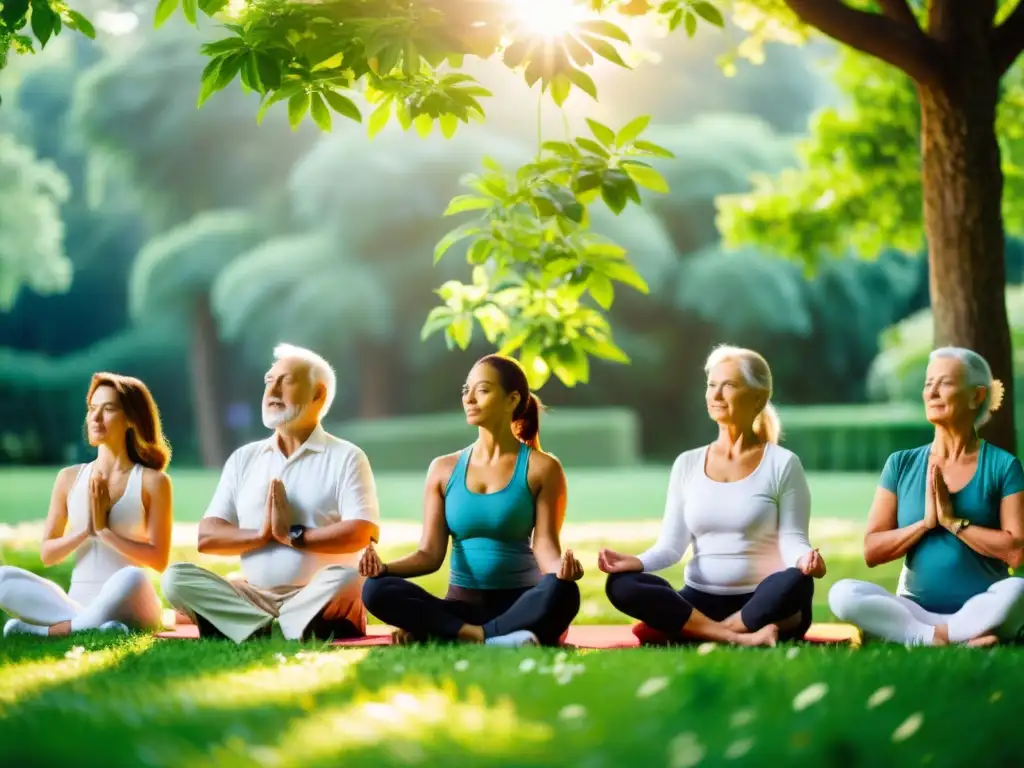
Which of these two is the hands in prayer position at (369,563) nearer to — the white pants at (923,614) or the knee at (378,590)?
the knee at (378,590)

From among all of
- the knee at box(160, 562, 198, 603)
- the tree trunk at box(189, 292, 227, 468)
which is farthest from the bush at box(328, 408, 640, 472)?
the knee at box(160, 562, 198, 603)

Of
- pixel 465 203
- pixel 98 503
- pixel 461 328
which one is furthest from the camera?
pixel 461 328

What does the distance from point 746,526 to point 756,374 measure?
66cm

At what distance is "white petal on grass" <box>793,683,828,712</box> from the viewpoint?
3994mm

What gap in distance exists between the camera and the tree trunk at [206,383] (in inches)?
1182

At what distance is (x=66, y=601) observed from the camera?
6246 millimetres

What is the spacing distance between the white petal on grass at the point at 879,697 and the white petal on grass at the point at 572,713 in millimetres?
910

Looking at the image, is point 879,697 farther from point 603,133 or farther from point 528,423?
point 603,133

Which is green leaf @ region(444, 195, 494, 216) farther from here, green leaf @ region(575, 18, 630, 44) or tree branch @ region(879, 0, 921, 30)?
tree branch @ region(879, 0, 921, 30)

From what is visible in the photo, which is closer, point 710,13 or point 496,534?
point 710,13

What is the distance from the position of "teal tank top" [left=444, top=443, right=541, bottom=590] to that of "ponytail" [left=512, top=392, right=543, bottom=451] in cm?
18

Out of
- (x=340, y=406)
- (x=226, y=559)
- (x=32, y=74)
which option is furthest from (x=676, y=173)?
(x=226, y=559)

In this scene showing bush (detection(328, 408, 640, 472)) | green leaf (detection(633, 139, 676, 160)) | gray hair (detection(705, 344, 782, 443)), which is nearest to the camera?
gray hair (detection(705, 344, 782, 443))

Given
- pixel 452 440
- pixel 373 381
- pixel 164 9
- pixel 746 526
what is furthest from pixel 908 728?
pixel 373 381
